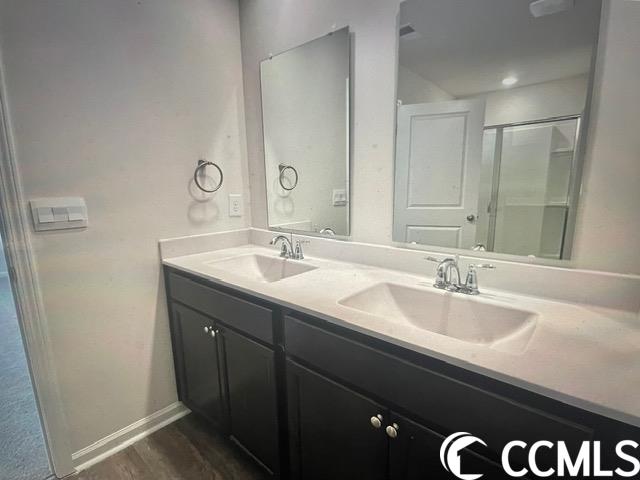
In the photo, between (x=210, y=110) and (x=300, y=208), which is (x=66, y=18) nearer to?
(x=210, y=110)

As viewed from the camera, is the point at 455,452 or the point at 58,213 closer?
the point at 455,452

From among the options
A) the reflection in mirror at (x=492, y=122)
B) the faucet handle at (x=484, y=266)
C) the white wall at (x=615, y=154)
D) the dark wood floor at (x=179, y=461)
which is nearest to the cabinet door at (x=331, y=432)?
the dark wood floor at (x=179, y=461)

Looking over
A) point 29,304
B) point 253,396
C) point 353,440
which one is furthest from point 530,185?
point 29,304

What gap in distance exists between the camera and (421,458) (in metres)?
0.81

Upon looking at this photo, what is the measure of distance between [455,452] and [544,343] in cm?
33

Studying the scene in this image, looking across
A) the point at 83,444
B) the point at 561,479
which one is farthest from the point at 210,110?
the point at 561,479

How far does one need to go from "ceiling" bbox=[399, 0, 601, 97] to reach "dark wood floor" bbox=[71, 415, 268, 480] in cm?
181

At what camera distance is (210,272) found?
1.43 m

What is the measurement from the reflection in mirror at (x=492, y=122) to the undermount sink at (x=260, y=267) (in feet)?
1.96

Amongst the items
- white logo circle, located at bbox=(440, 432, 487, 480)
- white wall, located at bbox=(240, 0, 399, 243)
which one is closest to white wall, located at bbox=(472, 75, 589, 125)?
white wall, located at bbox=(240, 0, 399, 243)

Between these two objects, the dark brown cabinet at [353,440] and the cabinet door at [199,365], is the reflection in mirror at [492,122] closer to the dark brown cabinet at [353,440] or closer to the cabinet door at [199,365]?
the dark brown cabinet at [353,440]

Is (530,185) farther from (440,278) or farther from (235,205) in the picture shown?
(235,205)

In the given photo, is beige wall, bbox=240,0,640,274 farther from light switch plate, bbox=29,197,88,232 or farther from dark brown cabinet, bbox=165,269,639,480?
light switch plate, bbox=29,197,88,232

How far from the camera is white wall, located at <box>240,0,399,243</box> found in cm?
134
